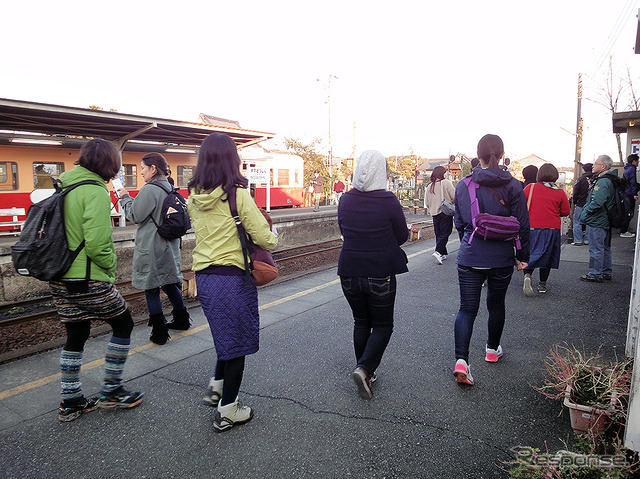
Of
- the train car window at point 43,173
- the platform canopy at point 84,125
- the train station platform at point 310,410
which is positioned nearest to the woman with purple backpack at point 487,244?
the train station platform at point 310,410

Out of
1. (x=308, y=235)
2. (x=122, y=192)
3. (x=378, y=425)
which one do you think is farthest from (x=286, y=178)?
(x=378, y=425)

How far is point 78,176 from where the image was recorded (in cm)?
283

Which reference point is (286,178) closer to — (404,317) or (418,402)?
(404,317)

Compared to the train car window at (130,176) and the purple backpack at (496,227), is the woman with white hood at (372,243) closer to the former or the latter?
the purple backpack at (496,227)

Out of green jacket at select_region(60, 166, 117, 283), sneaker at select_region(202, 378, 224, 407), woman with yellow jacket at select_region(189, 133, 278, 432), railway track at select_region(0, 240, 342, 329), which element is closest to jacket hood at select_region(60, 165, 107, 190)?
green jacket at select_region(60, 166, 117, 283)

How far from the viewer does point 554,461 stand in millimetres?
2000

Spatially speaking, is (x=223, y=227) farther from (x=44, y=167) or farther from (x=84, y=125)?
(x=44, y=167)

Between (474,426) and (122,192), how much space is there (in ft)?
11.5

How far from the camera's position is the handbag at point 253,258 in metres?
2.66

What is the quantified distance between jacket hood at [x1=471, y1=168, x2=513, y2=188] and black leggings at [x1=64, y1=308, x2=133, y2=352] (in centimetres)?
283

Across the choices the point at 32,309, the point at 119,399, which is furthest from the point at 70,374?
the point at 32,309

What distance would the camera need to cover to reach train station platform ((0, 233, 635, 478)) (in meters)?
2.47

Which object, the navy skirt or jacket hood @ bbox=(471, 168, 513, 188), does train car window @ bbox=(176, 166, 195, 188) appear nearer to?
the navy skirt

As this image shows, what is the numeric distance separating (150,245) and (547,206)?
5144mm
